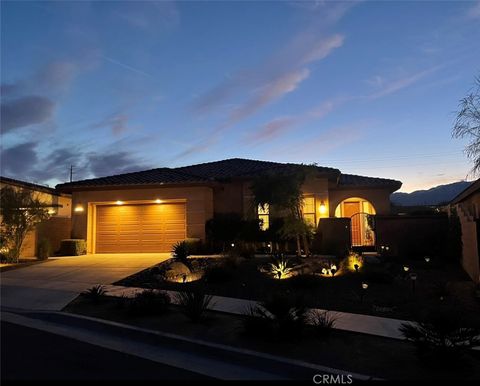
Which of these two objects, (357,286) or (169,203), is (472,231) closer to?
(357,286)

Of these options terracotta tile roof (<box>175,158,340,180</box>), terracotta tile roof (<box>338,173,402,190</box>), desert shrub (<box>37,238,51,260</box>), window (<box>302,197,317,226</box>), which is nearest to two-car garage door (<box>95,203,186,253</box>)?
desert shrub (<box>37,238,51,260</box>)

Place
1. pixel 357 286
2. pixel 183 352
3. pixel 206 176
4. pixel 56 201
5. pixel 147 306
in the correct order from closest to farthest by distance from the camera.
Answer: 1. pixel 183 352
2. pixel 147 306
3. pixel 357 286
4. pixel 206 176
5. pixel 56 201

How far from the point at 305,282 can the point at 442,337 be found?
5.74m

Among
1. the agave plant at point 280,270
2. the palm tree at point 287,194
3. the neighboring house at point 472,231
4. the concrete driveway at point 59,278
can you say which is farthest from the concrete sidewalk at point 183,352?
the palm tree at point 287,194

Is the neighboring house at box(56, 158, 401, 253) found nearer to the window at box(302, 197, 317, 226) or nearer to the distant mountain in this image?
the window at box(302, 197, 317, 226)

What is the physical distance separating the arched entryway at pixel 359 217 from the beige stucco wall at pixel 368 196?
1.00m

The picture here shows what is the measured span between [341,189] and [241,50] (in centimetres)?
1109

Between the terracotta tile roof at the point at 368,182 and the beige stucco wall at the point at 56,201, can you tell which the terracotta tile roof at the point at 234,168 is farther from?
the beige stucco wall at the point at 56,201

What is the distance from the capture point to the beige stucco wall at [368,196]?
22.1 meters

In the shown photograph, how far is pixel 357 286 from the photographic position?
11.1m

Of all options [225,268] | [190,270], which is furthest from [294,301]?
[190,270]

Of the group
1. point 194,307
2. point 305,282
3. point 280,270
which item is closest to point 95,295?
point 194,307

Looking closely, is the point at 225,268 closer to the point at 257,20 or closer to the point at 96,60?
the point at 257,20

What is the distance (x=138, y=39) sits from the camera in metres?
13.4
